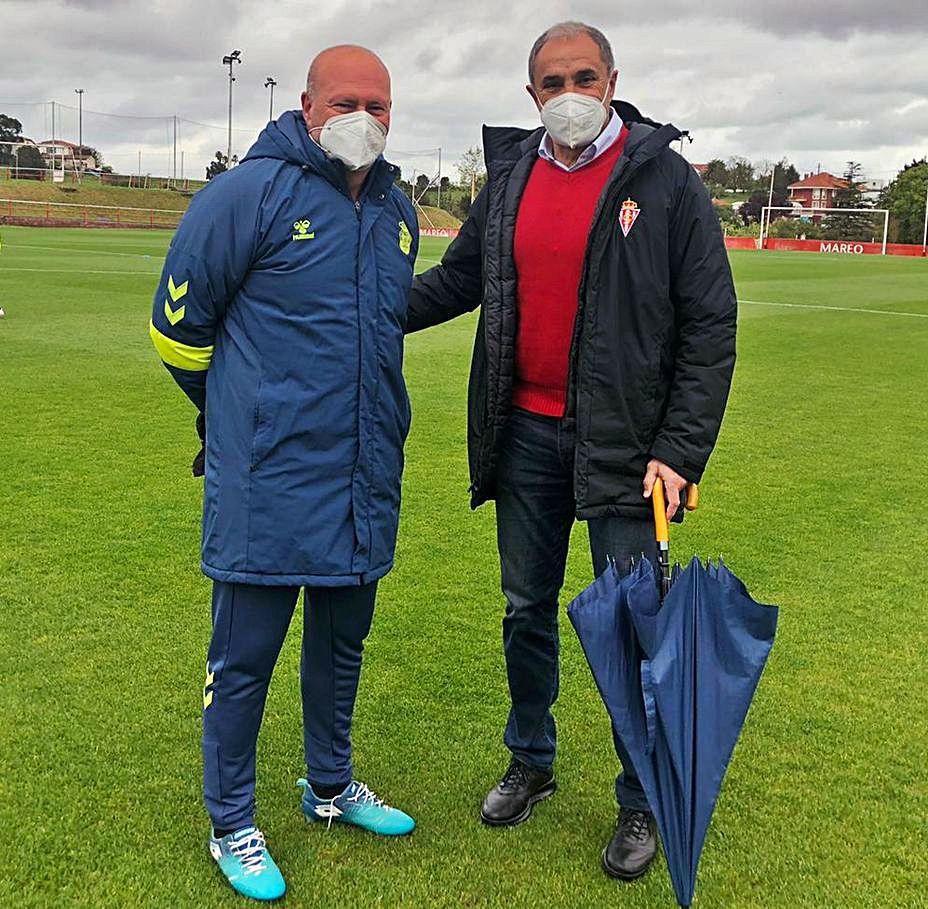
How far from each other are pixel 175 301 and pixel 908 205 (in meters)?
74.6

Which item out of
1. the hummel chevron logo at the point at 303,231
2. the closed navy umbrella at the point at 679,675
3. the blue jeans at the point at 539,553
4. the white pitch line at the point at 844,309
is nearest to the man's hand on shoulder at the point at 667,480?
the blue jeans at the point at 539,553

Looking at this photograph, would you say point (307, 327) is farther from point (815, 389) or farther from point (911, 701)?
point (815, 389)

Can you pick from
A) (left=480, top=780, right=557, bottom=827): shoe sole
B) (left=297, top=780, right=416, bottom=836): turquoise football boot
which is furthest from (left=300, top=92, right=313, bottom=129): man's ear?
(left=480, top=780, right=557, bottom=827): shoe sole

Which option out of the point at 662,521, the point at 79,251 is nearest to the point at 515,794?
the point at 662,521

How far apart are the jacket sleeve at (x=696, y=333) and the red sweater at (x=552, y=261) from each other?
0.24 metres

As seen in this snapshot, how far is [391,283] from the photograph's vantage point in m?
2.95

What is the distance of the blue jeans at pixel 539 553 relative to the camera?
3.14 m

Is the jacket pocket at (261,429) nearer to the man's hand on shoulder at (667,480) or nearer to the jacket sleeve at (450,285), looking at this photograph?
Answer: the jacket sleeve at (450,285)

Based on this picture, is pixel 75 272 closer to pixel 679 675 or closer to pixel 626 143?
pixel 626 143

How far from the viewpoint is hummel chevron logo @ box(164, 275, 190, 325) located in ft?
9.04

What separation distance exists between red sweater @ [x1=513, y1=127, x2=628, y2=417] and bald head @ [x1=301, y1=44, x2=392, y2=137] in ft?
1.69

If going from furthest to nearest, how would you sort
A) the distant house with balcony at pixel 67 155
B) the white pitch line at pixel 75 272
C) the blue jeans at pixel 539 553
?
the distant house with balcony at pixel 67 155
the white pitch line at pixel 75 272
the blue jeans at pixel 539 553

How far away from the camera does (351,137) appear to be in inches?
110

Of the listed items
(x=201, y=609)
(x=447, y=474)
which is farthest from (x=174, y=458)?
(x=201, y=609)
